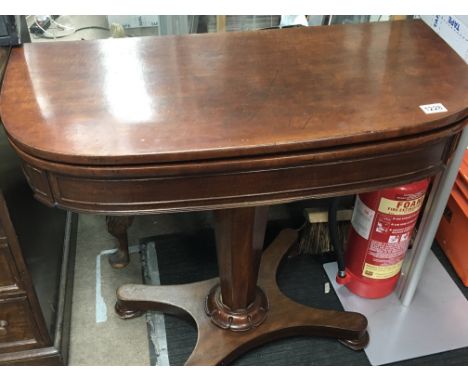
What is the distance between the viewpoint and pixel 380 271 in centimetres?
123

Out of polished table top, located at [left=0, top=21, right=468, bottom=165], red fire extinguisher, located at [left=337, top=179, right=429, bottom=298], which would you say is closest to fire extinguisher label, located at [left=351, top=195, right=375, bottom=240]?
red fire extinguisher, located at [left=337, top=179, right=429, bottom=298]

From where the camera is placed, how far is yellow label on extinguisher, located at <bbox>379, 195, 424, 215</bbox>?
108cm

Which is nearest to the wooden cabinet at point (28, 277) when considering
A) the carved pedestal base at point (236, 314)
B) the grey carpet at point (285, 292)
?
the grey carpet at point (285, 292)

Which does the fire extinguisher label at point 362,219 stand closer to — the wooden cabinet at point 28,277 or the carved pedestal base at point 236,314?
the carved pedestal base at point 236,314

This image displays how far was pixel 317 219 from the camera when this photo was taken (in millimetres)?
1340

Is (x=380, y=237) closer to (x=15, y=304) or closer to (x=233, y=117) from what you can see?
(x=233, y=117)

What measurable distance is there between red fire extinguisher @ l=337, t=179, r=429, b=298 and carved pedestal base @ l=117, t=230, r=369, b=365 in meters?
0.12

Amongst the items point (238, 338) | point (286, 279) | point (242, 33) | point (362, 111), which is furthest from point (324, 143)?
point (286, 279)

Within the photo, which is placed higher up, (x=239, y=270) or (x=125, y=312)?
(x=239, y=270)

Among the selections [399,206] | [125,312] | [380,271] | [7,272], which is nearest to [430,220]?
[399,206]

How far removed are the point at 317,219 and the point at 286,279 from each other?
19 centimetres

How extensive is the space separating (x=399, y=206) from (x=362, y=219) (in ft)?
0.36

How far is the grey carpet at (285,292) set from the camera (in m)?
1.18

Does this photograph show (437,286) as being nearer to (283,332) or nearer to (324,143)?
(283,332)
